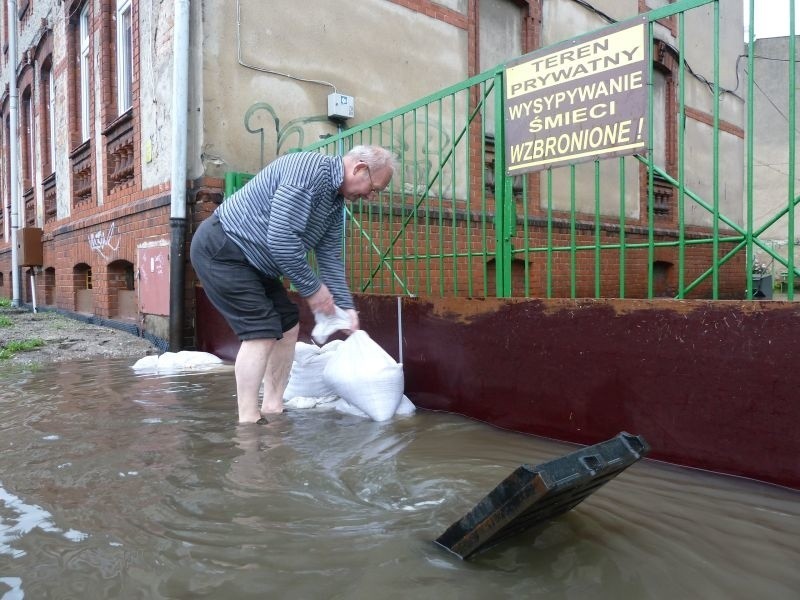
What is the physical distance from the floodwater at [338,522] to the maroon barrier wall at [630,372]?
0.13 metres

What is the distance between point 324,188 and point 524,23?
254 inches

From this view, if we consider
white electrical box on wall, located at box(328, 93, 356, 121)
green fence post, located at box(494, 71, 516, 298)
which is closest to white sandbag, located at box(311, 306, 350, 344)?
green fence post, located at box(494, 71, 516, 298)

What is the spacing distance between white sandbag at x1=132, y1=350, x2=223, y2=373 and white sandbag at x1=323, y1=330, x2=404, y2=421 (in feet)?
6.93

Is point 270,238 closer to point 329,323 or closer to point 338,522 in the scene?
point 329,323

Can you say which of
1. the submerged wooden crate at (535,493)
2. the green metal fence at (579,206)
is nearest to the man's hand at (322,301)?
the green metal fence at (579,206)

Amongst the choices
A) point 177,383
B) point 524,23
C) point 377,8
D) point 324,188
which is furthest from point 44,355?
point 524,23

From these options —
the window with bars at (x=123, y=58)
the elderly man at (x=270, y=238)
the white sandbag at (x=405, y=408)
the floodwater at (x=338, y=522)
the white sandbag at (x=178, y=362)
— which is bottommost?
the floodwater at (x=338, y=522)

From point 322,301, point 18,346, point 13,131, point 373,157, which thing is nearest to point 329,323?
point 322,301

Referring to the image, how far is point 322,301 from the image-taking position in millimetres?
2963

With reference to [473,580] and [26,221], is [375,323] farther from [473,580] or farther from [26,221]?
[26,221]

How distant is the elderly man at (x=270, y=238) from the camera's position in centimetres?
276

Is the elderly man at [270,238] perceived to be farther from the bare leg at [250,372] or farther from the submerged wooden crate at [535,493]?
the submerged wooden crate at [535,493]

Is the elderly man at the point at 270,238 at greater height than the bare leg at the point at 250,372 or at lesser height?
greater

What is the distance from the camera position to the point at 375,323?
3881mm
